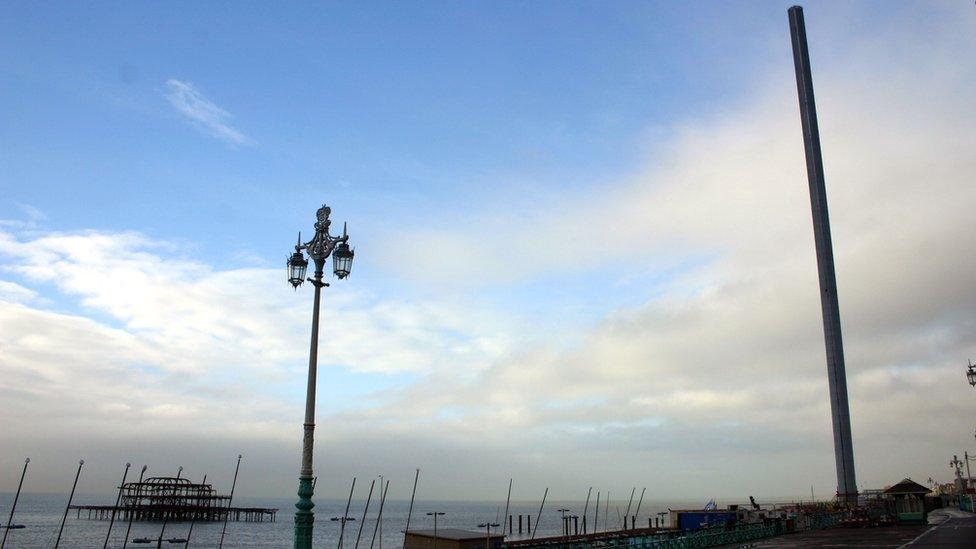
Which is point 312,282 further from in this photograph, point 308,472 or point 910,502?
point 910,502

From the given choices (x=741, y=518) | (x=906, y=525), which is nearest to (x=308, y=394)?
(x=741, y=518)

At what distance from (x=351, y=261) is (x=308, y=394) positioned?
323cm

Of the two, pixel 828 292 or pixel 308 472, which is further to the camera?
pixel 828 292

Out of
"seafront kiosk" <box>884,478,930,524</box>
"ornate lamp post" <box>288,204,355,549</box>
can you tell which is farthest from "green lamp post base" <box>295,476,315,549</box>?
"seafront kiosk" <box>884,478,930,524</box>

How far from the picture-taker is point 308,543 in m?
15.5

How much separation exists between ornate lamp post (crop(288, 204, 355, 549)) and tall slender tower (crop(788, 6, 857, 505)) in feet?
253

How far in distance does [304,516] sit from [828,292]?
8339 cm

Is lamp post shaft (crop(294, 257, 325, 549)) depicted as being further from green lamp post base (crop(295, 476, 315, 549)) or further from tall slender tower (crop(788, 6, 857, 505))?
tall slender tower (crop(788, 6, 857, 505))

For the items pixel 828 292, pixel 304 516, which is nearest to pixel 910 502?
pixel 828 292

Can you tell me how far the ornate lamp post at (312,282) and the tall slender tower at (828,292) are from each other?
76993 millimetres

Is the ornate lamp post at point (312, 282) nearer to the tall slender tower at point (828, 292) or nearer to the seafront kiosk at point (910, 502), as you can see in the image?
the seafront kiosk at point (910, 502)

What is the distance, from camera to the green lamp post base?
1527cm

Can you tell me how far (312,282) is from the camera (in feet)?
57.4

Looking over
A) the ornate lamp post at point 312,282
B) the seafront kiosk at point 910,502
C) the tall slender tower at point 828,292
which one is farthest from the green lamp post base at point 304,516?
the tall slender tower at point 828,292
